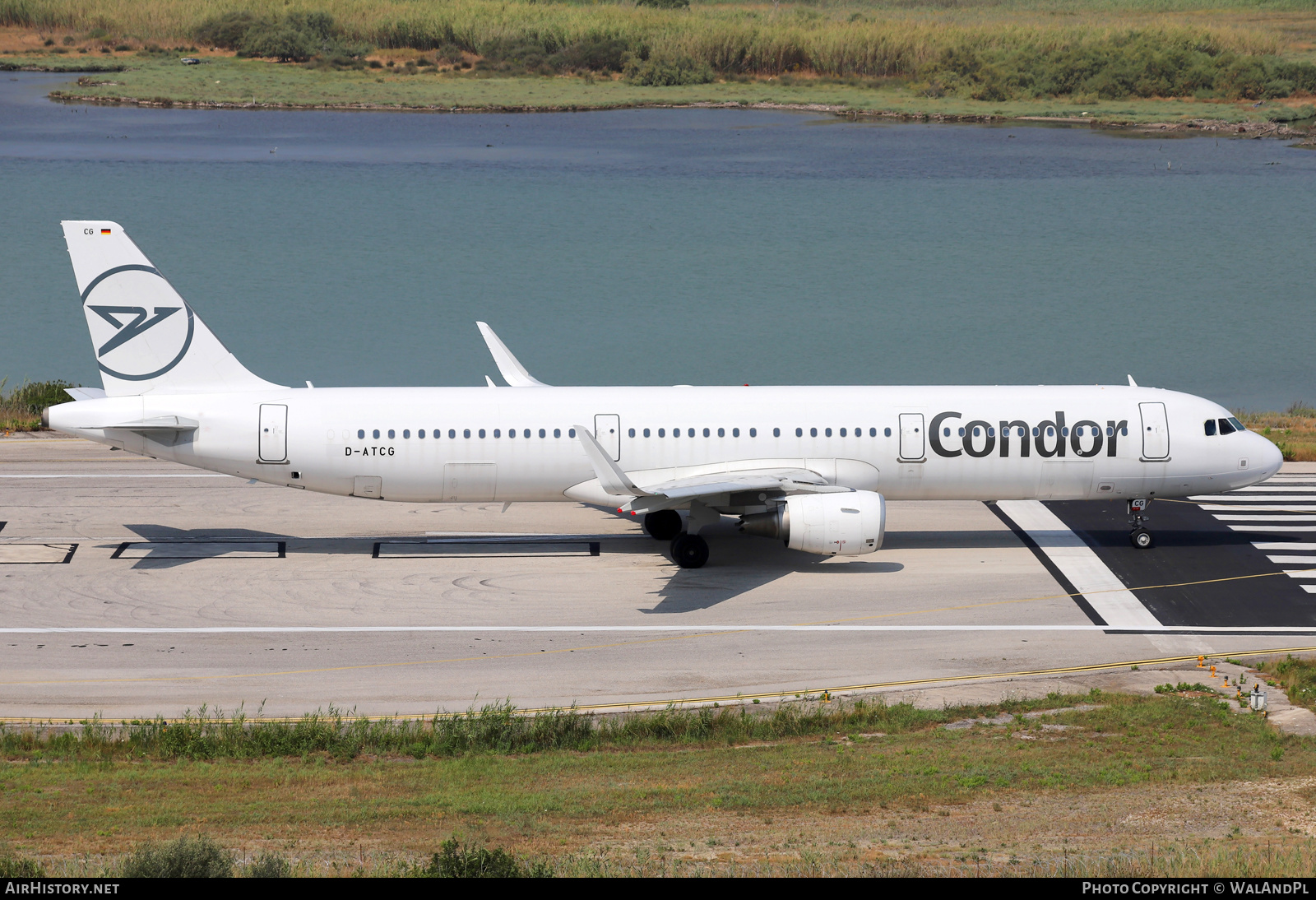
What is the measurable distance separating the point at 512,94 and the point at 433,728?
118m

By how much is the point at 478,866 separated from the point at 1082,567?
2518 cm

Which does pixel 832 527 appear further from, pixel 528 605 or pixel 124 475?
pixel 124 475

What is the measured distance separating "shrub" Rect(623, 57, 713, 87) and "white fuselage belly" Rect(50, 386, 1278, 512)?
10770cm

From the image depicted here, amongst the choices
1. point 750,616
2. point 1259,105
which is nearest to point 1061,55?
point 1259,105

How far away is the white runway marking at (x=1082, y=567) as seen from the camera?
33188 millimetres

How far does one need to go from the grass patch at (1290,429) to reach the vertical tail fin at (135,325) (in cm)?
3692

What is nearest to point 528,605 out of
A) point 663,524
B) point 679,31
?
point 663,524

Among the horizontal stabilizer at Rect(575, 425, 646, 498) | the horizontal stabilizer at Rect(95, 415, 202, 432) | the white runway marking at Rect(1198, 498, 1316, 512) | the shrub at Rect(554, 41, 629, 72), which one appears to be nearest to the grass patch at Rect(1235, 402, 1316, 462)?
the white runway marking at Rect(1198, 498, 1316, 512)

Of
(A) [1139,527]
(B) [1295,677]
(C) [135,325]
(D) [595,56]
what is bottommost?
(B) [1295,677]

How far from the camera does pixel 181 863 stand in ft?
51.9

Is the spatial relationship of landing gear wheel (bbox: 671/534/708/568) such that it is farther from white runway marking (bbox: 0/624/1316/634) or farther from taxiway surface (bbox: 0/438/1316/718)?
white runway marking (bbox: 0/624/1316/634)

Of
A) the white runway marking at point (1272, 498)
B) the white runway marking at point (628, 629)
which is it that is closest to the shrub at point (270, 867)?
the white runway marking at point (628, 629)

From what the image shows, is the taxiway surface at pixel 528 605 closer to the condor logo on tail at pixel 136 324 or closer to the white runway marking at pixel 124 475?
the white runway marking at pixel 124 475

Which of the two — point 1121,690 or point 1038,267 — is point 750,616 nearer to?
point 1121,690
